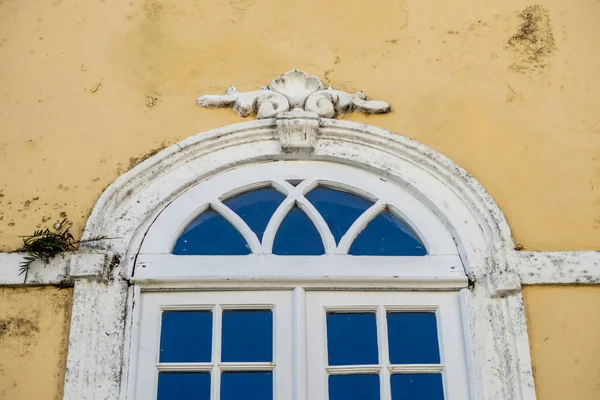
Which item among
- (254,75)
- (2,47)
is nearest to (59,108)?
(2,47)

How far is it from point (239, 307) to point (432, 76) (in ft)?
5.29

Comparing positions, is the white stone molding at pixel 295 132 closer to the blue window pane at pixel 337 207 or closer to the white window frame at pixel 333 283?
the white window frame at pixel 333 283

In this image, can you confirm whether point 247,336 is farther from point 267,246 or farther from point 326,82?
point 326,82

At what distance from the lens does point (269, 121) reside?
4.35m

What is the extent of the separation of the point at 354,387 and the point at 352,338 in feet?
0.70

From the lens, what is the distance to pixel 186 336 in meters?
3.81

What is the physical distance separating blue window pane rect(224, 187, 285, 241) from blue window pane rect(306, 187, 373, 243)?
0.56 ft

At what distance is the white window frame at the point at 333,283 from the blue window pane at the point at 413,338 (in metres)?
0.15

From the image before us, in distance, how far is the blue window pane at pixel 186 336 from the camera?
3.77 m

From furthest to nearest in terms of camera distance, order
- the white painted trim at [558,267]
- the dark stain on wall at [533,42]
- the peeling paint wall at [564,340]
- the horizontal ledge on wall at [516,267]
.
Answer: the dark stain on wall at [533,42] < the white painted trim at [558,267] < the horizontal ledge on wall at [516,267] < the peeling paint wall at [564,340]

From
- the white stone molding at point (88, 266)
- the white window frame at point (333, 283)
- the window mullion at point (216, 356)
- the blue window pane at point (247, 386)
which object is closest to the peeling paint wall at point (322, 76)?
the white window frame at point (333, 283)

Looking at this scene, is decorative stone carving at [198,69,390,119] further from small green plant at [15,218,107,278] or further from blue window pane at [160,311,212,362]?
blue window pane at [160,311,212,362]

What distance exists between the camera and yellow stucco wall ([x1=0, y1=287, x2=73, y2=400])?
11.9ft

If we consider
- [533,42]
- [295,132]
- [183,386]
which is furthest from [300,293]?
[533,42]
